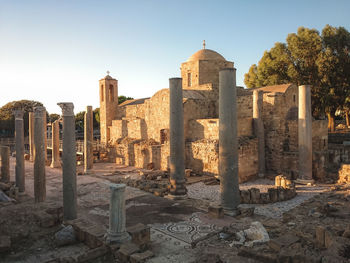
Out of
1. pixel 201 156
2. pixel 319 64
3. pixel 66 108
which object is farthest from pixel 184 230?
pixel 319 64

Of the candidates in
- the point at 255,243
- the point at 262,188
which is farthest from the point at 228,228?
the point at 262,188

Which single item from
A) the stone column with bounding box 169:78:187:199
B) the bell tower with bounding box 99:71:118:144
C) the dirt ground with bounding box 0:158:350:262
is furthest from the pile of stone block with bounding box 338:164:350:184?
the bell tower with bounding box 99:71:118:144

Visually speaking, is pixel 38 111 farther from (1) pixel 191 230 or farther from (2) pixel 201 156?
(2) pixel 201 156

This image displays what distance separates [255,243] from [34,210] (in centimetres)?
589

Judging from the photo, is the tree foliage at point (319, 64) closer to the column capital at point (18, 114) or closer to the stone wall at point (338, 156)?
the stone wall at point (338, 156)

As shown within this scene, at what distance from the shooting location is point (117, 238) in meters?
5.54

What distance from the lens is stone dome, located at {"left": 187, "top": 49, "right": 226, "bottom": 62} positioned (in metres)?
23.6

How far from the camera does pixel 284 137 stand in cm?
1623

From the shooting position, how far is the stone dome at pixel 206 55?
77.4 feet

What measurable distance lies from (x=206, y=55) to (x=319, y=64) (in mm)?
8774

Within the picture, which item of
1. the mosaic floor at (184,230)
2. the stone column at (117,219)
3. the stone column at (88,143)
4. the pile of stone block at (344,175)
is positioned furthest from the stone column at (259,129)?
the stone column at (117,219)

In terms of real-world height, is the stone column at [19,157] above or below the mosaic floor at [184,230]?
above

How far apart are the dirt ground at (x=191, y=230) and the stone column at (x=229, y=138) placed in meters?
0.65

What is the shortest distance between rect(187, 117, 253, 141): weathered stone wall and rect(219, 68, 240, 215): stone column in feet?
25.9
